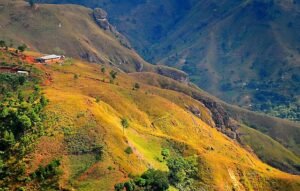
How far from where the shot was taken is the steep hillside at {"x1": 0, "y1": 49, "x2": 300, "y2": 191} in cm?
11162

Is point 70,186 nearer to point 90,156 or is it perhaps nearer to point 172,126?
point 90,156

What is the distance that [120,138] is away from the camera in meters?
123

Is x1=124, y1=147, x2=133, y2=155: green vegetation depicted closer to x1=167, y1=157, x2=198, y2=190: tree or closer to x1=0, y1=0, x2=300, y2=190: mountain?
x1=0, y1=0, x2=300, y2=190: mountain

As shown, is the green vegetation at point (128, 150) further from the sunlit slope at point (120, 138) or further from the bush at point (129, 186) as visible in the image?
the bush at point (129, 186)

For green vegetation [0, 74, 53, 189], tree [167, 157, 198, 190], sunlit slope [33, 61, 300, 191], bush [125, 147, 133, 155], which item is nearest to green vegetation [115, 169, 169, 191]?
sunlit slope [33, 61, 300, 191]

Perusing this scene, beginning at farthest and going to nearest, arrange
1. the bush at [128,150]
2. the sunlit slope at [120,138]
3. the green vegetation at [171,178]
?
1. the bush at [128,150]
2. the sunlit slope at [120,138]
3. the green vegetation at [171,178]

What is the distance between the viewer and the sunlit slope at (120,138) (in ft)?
370

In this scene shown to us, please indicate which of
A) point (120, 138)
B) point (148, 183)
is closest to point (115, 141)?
point (120, 138)

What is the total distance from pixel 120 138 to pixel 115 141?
198 cm

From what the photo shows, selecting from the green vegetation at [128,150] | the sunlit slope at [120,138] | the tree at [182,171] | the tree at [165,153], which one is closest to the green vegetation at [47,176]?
the sunlit slope at [120,138]

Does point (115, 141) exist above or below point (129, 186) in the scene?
above

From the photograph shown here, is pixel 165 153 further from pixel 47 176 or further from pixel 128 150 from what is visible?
pixel 47 176

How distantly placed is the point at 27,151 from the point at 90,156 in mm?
14392

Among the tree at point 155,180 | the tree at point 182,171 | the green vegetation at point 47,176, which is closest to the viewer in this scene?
the green vegetation at point 47,176
